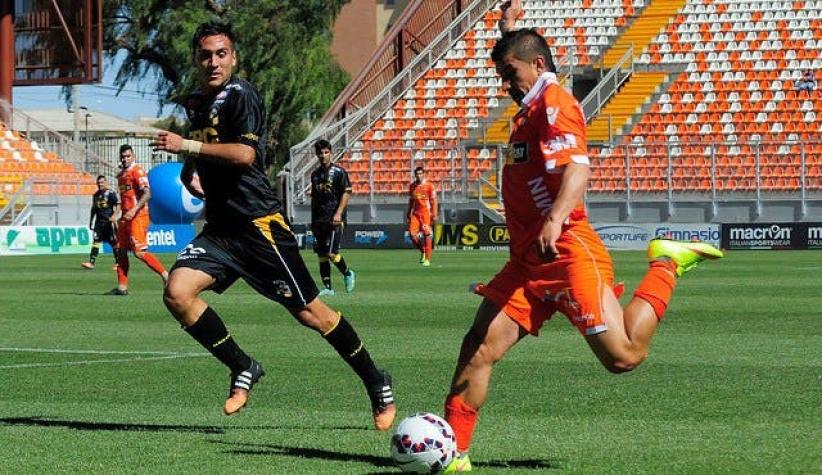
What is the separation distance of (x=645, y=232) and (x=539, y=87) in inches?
1357

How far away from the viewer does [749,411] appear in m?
9.12

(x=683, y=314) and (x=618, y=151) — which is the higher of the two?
(x=618, y=151)

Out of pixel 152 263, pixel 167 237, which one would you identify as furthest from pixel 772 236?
pixel 152 263

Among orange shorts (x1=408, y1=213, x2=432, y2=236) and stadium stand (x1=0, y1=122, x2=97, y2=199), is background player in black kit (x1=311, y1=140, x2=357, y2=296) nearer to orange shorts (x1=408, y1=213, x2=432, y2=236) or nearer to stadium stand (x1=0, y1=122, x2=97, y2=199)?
orange shorts (x1=408, y1=213, x2=432, y2=236)

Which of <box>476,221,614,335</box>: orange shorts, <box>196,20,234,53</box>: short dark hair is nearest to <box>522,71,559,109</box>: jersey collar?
<box>476,221,614,335</box>: orange shorts

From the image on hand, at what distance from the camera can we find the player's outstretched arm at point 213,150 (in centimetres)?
843

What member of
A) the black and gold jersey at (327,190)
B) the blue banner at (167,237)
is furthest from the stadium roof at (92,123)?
the black and gold jersey at (327,190)

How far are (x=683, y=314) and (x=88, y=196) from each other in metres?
33.5

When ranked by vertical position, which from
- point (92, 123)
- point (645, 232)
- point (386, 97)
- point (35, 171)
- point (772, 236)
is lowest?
point (772, 236)

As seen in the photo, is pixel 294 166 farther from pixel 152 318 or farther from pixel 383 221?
pixel 152 318

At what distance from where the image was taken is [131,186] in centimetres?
2220

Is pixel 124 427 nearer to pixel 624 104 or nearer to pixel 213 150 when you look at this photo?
pixel 213 150

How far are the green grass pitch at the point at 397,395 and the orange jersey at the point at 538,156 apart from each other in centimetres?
112

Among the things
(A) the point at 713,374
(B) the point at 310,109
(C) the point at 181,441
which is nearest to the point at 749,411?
(A) the point at 713,374
